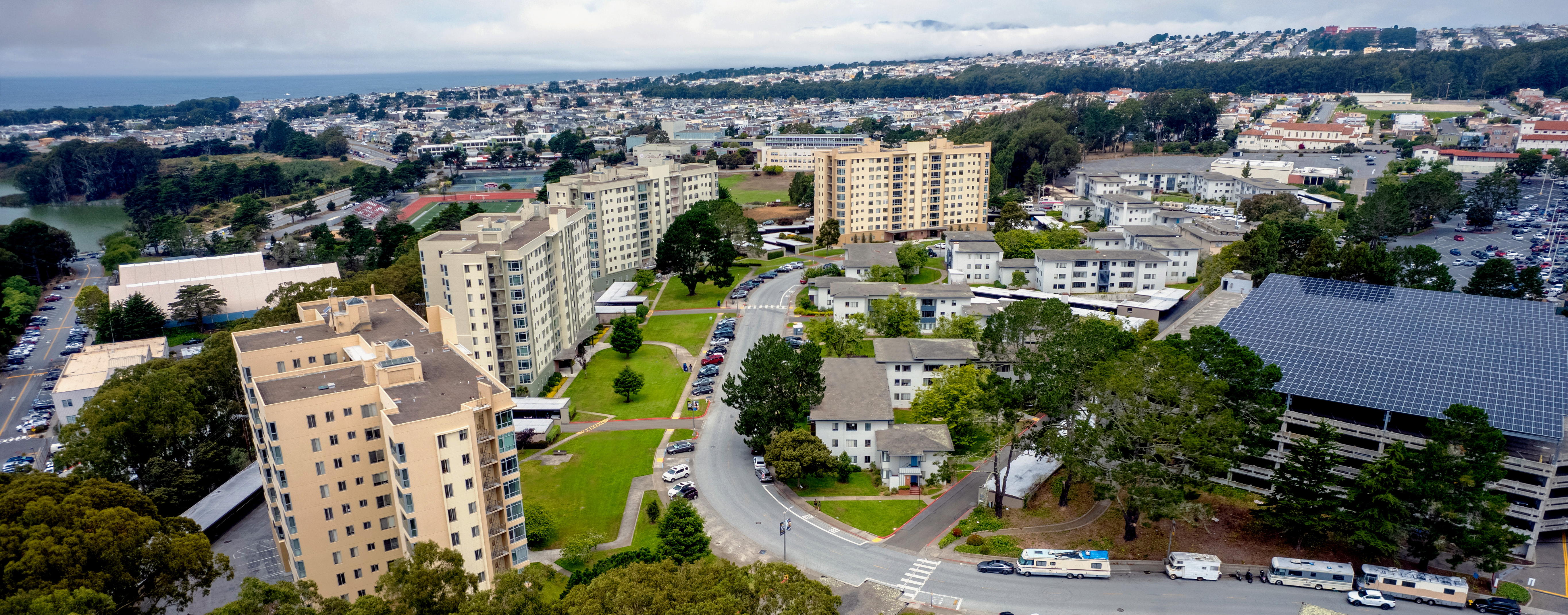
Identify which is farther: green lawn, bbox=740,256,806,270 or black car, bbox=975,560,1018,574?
green lawn, bbox=740,256,806,270

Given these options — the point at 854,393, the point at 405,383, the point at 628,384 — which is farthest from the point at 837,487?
the point at 405,383

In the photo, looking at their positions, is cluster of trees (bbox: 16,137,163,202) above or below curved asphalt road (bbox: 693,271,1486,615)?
above

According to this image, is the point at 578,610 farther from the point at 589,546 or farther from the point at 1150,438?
the point at 1150,438

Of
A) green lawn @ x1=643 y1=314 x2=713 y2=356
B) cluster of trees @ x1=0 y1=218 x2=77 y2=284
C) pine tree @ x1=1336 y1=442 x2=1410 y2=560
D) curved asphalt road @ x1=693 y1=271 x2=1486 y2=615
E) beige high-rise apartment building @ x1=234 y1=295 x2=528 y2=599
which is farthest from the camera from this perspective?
cluster of trees @ x1=0 y1=218 x2=77 y2=284

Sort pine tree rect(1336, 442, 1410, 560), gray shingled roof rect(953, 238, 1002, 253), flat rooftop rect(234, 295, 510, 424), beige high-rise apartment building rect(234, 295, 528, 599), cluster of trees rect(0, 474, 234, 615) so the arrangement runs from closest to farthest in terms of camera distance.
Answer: cluster of trees rect(0, 474, 234, 615)
beige high-rise apartment building rect(234, 295, 528, 599)
flat rooftop rect(234, 295, 510, 424)
pine tree rect(1336, 442, 1410, 560)
gray shingled roof rect(953, 238, 1002, 253)

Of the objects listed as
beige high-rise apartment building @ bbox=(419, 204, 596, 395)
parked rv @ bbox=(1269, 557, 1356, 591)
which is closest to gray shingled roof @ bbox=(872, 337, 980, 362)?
parked rv @ bbox=(1269, 557, 1356, 591)

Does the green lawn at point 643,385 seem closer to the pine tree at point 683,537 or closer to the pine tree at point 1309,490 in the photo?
the pine tree at point 683,537

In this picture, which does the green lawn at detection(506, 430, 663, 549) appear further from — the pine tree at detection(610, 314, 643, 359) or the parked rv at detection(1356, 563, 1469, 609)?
the parked rv at detection(1356, 563, 1469, 609)
